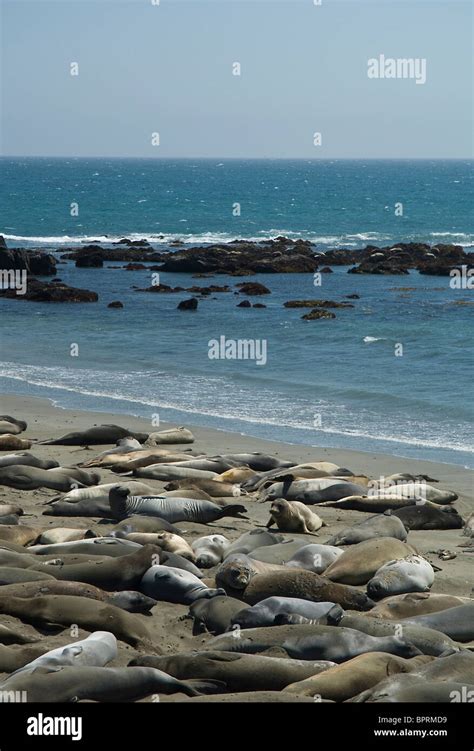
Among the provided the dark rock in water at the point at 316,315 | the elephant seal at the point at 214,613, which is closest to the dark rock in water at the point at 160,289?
the dark rock in water at the point at 316,315

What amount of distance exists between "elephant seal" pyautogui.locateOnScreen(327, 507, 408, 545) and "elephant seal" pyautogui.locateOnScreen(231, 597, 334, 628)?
2095 millimetres

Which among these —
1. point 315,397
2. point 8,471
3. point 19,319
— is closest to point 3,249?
point 19,319

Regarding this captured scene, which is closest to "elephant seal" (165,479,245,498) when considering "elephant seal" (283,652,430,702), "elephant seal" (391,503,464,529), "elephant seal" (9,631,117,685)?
"elephant seal" (391,503,464,529)

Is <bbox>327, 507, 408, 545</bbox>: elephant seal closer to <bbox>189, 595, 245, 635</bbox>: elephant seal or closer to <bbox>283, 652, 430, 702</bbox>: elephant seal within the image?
<bbox>189, 595, 245, 635</bbox>: elephant seal

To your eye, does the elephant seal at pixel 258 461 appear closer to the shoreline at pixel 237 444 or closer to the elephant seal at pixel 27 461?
the shoreline at pixel 237 444

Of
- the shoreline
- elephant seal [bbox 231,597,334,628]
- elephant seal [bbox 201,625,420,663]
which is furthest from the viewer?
the shoreline

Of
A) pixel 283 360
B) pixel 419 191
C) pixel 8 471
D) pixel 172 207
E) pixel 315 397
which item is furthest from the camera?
pixel 419 191

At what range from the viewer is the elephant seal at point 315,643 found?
7020mm

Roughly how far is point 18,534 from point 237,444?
629 centimetres

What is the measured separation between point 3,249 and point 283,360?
19.7 m

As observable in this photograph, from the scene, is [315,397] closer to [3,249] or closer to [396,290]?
[396,290]

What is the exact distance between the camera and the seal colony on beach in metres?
6.52

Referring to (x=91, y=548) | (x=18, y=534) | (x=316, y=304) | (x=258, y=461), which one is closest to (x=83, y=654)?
(x=91, y=548)
